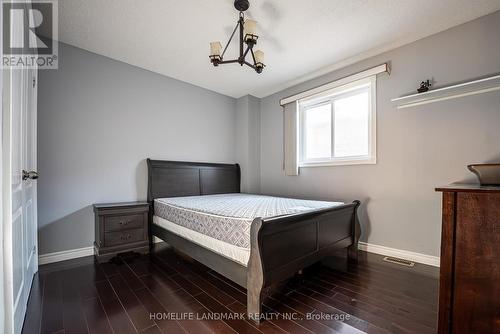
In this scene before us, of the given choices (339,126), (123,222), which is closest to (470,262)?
(339,126)

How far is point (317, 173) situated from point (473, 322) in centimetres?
241

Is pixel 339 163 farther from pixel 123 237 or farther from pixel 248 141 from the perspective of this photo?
pixel 123 237

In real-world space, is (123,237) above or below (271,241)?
below

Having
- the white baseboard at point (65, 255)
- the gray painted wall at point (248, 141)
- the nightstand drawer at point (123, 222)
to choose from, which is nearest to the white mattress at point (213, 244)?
the nightstand drawer at point (123, 222)

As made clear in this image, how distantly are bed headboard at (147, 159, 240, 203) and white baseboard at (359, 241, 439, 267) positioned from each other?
235cm

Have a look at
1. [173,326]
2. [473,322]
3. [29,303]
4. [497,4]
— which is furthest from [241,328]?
[497,4]

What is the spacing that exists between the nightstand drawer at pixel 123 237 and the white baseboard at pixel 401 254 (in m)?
2.89

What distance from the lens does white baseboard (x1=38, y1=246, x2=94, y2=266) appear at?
2.38m

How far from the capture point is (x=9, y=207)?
1.10m

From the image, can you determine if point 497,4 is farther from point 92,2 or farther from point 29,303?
point 29,303

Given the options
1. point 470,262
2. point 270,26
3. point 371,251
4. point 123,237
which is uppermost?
point 270,26

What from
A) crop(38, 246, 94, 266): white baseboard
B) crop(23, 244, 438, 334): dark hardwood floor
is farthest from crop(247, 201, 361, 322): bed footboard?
crop(38, 246, 94, 266): white baseboard

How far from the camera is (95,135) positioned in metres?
2.78

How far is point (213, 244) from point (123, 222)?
4.66 ft
